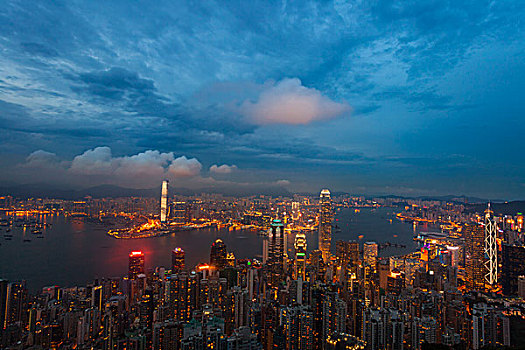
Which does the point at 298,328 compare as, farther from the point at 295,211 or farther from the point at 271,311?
the point at 295,211

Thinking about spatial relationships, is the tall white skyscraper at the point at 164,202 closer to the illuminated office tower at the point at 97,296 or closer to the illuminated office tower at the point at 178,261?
the illuminated office tower at the point at 178,261

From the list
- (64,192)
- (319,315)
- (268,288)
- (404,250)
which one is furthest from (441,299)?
(64,192)

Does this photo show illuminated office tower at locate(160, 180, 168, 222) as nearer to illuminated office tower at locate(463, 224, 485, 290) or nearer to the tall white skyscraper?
the tall white skyscraper

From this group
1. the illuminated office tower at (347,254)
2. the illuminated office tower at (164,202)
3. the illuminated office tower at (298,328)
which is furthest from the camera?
the illuminated office tower at (164,202)

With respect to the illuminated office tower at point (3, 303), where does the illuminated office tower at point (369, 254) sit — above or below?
below

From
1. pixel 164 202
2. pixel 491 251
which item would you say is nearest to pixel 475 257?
pixel 491 251

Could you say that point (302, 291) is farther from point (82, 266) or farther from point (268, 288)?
point (82, 266)

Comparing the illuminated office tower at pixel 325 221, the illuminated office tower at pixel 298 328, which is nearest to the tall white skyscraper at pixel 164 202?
the illuminated office tower at pixel 325 221
